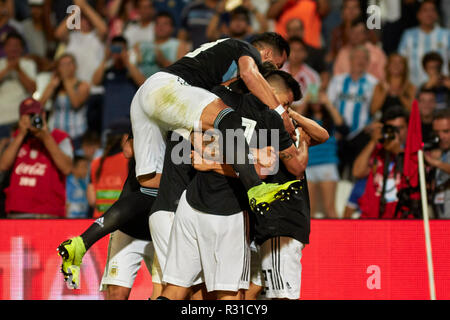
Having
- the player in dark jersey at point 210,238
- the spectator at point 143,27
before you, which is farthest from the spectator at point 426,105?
the player in dark jersey at point 210,238

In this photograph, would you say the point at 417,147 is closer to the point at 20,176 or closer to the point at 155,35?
the point at 20,176

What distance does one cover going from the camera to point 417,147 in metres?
7.00

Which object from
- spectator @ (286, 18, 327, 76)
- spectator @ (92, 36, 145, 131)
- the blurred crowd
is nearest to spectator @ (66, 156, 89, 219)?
the blurred crowd

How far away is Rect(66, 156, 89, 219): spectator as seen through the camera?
9859 millimetres

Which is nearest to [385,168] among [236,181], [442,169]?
[442,169]

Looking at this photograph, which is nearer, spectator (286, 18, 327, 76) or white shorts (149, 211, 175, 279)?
white shorts (149, 211, 175, 279)

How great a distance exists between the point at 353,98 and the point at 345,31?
4.18 ft

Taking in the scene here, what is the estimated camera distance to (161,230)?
6066 mm

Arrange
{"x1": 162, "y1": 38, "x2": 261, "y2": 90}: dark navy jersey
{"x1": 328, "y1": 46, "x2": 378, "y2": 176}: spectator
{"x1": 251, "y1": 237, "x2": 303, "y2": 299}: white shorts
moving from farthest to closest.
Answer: {"x1": 328, "y1": 46, "x2": 378, "y2": 176}: spectator → {"x1": 162, "y1": 38, "x2": 261, "y2": 90}: dark navy jersey → {"x1": 251, "y1": 237, "x2": 303, "y2": 299}: white shorts

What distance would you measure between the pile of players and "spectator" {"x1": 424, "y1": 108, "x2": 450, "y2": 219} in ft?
7.72

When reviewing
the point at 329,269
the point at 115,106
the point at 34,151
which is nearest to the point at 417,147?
the point at 329,269

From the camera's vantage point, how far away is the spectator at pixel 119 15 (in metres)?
12.1

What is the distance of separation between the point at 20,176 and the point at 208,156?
3.83 meters

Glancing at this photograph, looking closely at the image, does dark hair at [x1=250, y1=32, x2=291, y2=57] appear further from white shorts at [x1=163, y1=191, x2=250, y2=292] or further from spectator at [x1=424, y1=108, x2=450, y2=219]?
spectator at [x1=424, y1=108, x2=450, y2=219]
